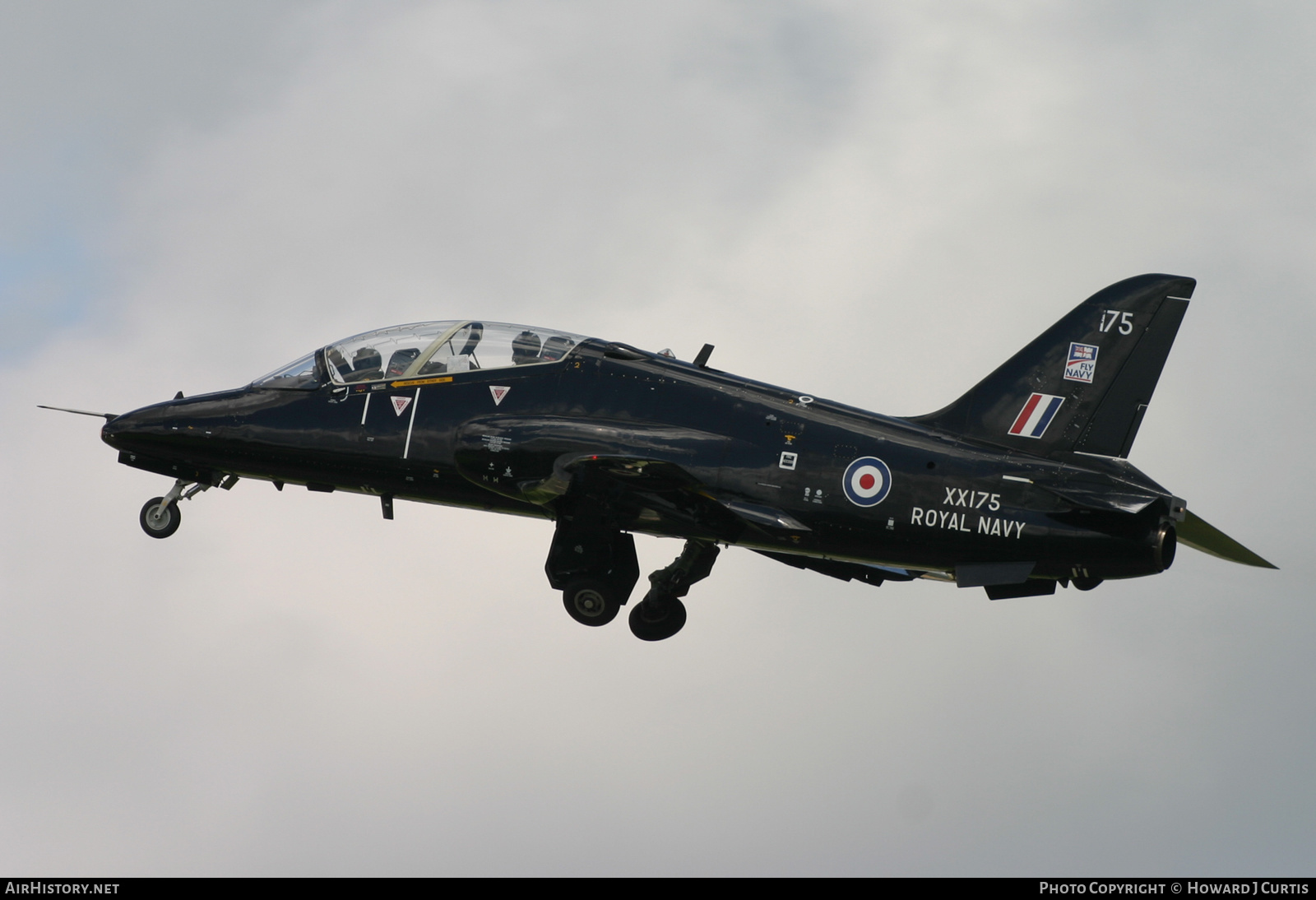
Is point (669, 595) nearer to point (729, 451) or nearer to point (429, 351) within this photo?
point (729, 451)

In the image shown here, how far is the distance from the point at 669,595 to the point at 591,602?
2.78 metres

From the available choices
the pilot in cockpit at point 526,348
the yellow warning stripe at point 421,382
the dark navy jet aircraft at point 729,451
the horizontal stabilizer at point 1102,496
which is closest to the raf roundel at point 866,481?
the dark navy jet aircraft at point 729,451

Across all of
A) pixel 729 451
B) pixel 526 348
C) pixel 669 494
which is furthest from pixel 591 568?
pixel 526 348

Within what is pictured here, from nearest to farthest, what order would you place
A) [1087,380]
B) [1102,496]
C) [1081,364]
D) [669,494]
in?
1. [1102,496]
2. [1087,380]
3. [1081,364]
4. [669,494]

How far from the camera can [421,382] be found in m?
23.9

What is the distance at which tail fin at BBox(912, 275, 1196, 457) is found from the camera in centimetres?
2198

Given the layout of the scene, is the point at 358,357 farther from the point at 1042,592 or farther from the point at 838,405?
the point at 1042,592

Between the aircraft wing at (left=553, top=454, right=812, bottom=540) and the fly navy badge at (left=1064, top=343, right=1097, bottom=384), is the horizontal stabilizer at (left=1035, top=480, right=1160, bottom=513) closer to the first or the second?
the fly navy badge at (left=1064, top=343, right=1097, bottom=384)

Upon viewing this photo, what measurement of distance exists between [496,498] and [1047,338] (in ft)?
28.3

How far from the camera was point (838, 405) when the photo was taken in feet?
75.7

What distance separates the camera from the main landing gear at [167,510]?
25.4 metres

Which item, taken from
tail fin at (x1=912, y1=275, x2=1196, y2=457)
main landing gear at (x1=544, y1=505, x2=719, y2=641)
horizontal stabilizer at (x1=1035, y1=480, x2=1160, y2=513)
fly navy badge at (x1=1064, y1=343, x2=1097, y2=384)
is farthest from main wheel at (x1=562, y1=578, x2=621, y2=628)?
fly navy badge at (x1=1064, y1=343, x2=1097, y2=384)

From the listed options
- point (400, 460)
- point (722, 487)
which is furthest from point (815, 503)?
point (400, 460)

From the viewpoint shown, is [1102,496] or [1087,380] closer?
[1102,496]
